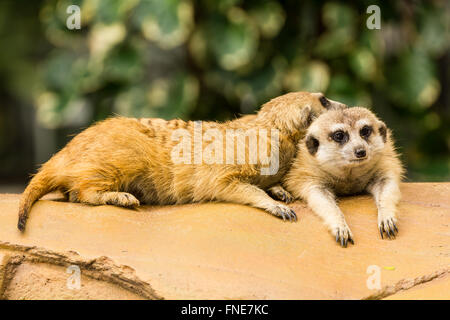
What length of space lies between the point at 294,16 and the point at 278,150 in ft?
9.12

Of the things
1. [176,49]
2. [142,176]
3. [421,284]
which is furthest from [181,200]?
[176,49]

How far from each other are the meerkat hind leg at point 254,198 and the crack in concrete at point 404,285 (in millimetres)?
592

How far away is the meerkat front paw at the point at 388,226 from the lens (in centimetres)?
249

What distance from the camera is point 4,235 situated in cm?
244

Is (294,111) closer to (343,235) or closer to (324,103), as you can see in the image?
(324,103)

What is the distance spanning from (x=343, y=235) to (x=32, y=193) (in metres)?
1.46

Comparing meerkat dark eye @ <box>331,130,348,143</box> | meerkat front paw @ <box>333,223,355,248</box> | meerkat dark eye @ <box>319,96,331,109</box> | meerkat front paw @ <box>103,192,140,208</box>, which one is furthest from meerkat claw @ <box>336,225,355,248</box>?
meerkat front paw @ <box>103,192,140,208</box>

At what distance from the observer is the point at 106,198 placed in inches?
105

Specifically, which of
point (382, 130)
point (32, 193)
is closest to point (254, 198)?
point (382, 130)

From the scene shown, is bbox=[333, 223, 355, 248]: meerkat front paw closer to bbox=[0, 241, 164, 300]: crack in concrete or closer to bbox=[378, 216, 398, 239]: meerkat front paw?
bbox=[378, 216, 398, 239]: meerkat front paw

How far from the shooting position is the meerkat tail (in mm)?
2475

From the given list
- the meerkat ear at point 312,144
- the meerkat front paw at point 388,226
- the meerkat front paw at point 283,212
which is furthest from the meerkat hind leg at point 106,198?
the meerkat front paw at point 388,226

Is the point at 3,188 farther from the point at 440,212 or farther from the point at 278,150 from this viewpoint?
the point at 440,212

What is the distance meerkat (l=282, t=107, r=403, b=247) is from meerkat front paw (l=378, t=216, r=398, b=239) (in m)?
0.04
